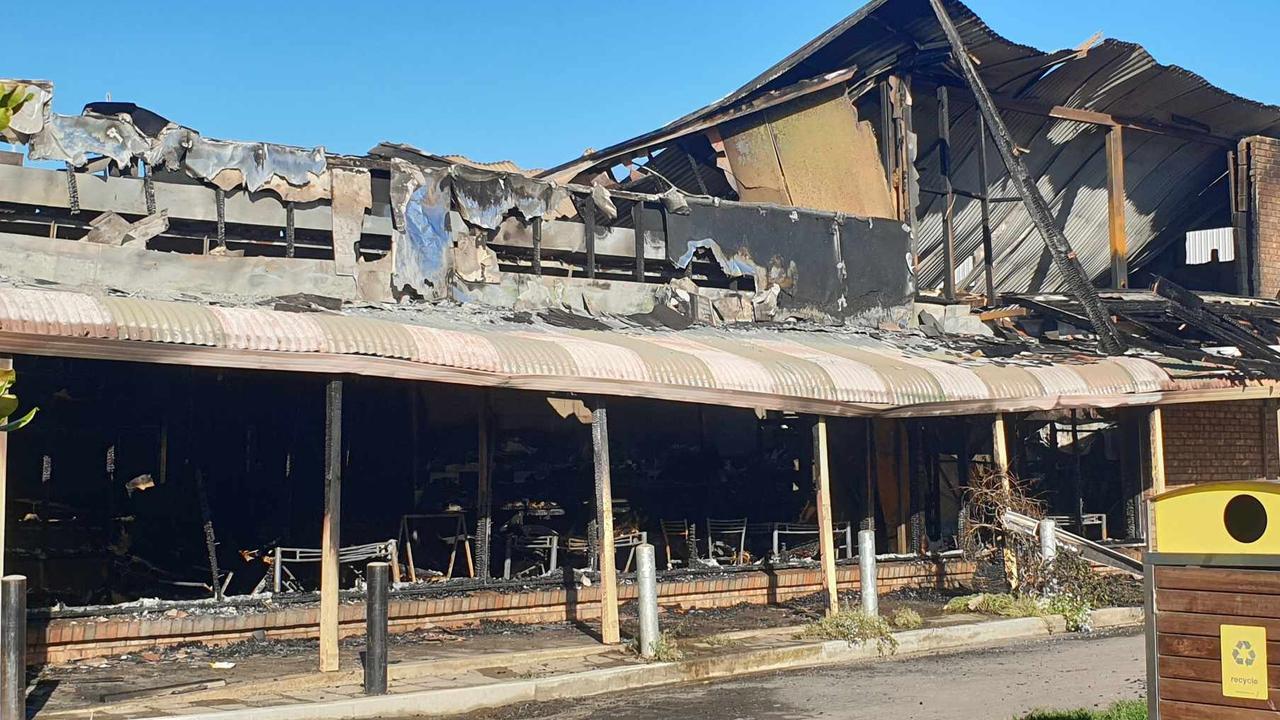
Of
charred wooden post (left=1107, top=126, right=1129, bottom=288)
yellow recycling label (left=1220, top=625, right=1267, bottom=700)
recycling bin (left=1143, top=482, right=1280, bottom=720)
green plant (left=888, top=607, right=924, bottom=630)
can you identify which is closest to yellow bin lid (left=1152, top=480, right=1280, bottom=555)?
recycling bin (left=1143, top=482, right=1280, bottom=720)

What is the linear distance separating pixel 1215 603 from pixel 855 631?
247 inches

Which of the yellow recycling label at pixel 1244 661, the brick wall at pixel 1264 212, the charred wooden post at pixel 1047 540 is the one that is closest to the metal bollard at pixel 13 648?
the yellow recycling label at pixel 1244 661

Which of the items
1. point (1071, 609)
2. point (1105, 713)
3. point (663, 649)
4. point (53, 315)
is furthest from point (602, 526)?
point (1071, 609)

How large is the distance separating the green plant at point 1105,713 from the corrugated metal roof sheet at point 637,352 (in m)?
4.63

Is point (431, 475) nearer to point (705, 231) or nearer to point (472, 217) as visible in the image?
point (472, 217)

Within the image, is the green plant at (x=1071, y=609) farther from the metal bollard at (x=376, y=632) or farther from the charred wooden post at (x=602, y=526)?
the metal bollard at (x=376, y=632)

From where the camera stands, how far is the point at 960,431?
1706cm

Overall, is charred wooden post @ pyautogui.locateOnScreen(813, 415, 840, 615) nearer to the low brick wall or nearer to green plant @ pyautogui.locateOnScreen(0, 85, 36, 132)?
the low brick wall

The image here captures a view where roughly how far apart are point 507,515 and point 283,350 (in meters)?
5.04

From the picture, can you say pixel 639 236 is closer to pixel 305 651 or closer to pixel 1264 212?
pixel 305 651

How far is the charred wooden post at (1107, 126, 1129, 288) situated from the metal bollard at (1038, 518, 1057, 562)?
33.2ft

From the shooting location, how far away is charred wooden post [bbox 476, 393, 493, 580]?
13.0 meters

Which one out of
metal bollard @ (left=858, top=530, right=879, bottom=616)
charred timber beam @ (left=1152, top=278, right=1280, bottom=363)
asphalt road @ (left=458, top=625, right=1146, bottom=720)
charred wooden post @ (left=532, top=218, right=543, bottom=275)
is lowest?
asphalt road @ (left=458, top=625, right=1146, bottom=720)

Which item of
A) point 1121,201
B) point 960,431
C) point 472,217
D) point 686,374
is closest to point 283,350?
point 686,374
